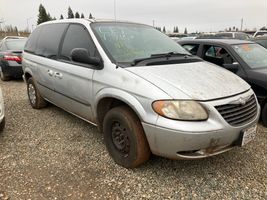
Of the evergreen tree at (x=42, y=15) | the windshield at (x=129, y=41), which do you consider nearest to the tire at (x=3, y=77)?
the windshield at (x=129, y=41)

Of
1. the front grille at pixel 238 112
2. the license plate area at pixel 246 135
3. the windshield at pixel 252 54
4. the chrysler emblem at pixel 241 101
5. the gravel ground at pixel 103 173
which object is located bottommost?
the gravel ground at pixel 103 173

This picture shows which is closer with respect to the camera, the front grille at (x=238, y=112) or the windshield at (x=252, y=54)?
the front grille at (x=238, y=112)

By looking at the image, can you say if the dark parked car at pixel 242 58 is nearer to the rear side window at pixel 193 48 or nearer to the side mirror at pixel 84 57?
the rear side window at pixel 193 48

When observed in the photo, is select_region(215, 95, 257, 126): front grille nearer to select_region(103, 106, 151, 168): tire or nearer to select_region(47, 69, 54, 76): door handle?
select_region(103, 106, 151, 168): tire

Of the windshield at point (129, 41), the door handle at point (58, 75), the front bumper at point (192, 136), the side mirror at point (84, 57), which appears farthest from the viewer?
the door handle at point (58, 75)

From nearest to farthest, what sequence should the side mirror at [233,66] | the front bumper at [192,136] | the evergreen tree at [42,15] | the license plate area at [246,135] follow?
the front bumper at [192,136] < the license plate area at [246,135] < the side mirror at [233,66] < the evergreen tree at [42,15]

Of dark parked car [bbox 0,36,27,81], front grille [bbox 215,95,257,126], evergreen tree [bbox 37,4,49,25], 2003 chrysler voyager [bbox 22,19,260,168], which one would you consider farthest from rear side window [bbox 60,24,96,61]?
evergreen tree [bbox 37,4,49,25]

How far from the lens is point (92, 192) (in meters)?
2.72

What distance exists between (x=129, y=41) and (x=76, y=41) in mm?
818

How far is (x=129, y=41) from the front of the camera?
3.55m

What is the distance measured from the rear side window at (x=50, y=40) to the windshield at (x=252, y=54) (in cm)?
318

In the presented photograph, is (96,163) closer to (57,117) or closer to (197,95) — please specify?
(197,95)

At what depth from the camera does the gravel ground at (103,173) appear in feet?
8.88

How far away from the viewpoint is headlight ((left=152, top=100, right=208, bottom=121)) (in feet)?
8.27
